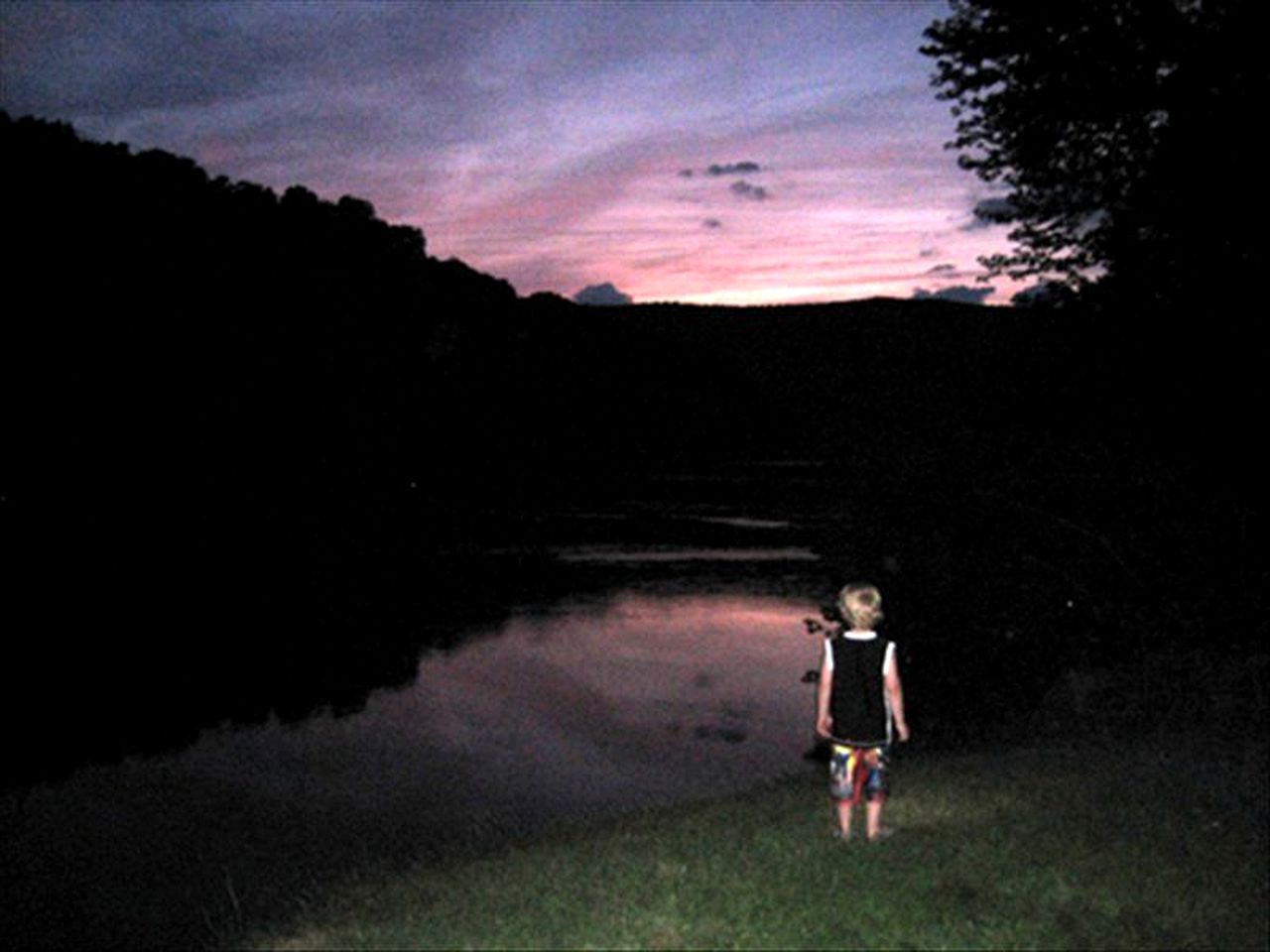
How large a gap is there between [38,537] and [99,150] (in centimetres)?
3297

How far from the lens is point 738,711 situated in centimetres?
3022

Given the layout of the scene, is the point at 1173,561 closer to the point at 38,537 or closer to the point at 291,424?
the point at 38,537

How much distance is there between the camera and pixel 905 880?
9000 mm

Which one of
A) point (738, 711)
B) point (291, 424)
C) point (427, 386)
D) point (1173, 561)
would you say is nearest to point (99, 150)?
point (291, 424)

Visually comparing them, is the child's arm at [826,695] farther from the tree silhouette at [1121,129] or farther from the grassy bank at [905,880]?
the tree silhouette at [1121,129]

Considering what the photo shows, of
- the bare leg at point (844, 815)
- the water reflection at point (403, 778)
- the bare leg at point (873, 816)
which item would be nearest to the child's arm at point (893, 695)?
the bare leg at point (873, 816)

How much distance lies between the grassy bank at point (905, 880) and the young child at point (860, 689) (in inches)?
30.2

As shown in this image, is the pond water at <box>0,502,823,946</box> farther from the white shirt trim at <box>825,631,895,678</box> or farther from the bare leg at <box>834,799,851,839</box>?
the white shirt trim at <box>825,631,895,678</box>

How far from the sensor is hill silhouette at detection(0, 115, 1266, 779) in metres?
17.4

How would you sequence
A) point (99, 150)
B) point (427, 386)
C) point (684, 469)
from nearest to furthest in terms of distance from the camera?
point (99, 150) < point (427, 386) < point (684, 469)

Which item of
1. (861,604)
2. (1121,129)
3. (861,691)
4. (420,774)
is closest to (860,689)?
(861,691)

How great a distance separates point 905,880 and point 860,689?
1321mm

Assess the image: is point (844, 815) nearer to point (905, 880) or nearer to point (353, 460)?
point (905, 880)

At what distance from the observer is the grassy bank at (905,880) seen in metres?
8.23
